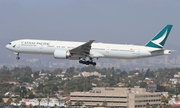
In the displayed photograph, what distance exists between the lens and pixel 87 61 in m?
96.2

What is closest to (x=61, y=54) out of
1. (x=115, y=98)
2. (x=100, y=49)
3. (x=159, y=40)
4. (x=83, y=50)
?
(x=83, y=50)

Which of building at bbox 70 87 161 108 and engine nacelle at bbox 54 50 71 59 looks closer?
engine nacelle at bbox 54 50 71 59

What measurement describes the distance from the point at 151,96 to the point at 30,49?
90427 mm

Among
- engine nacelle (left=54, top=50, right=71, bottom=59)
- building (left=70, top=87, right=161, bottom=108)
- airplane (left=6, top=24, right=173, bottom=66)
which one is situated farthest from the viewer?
building (left=70, top=87, right=161, bottom=108)

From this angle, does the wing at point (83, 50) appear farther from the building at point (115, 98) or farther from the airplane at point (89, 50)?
the building at point (115, 98)

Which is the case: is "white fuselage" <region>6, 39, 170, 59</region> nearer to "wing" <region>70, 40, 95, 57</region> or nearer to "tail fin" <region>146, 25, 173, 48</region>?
"wing" <region>70, 40, 95, 57</region>

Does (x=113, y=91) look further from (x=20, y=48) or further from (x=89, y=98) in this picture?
(x=20, y=48)

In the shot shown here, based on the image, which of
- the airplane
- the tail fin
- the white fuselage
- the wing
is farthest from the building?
the wing

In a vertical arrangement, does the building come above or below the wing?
below

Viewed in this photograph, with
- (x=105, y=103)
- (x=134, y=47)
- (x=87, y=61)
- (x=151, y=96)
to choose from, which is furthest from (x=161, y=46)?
(x=151, y=96)

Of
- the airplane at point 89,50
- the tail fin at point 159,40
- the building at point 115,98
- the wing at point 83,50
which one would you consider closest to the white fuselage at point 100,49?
the airplane at point 89,50

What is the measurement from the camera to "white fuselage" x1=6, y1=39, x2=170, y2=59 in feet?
308

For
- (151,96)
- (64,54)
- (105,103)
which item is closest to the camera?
(64,54)

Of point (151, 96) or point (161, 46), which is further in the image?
point (151, 96)
